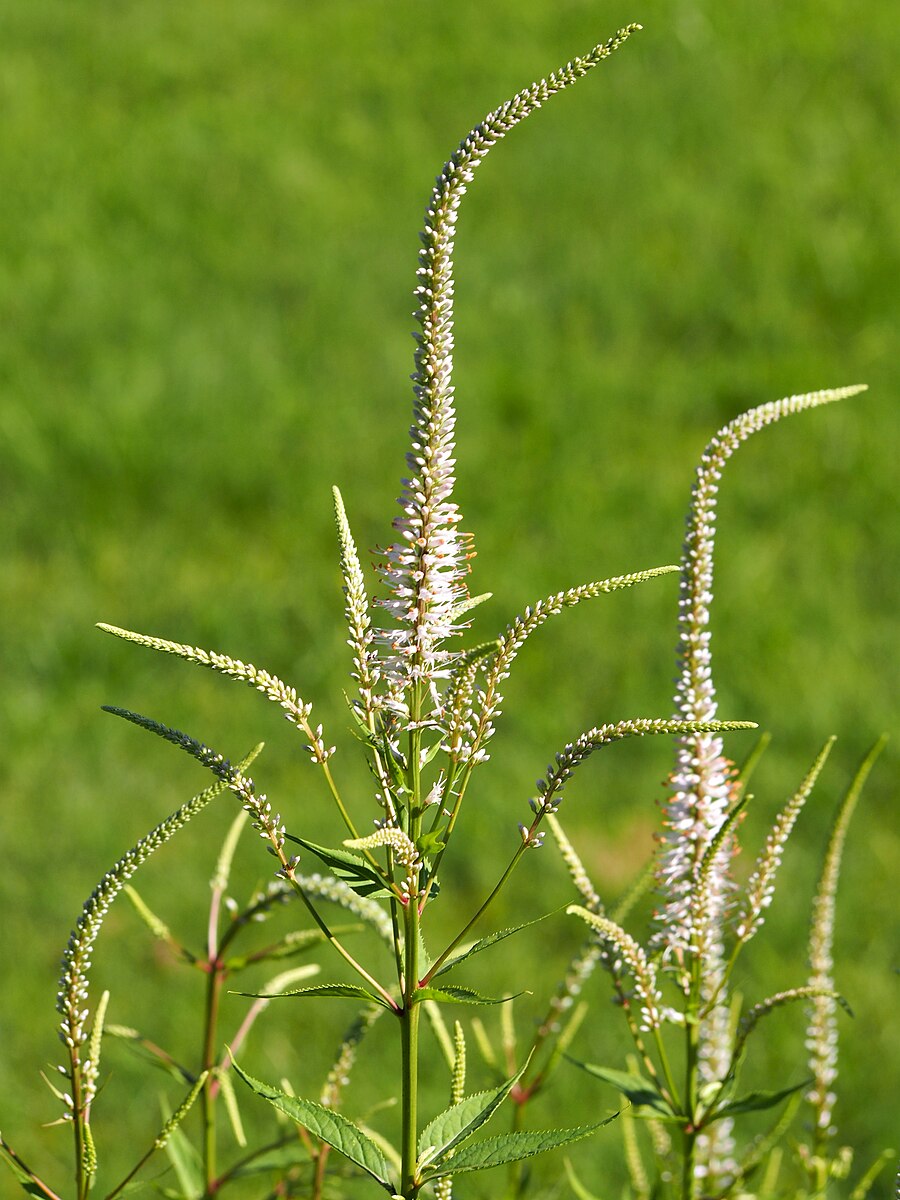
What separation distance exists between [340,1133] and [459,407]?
6.69m

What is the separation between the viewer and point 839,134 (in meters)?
9.98

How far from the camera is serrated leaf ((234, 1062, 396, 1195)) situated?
1667mm

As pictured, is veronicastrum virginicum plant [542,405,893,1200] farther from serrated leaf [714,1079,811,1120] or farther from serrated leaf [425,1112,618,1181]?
serrated leaf [425,1112,618,1181]

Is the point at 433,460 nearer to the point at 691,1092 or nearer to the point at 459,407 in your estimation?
the point at 691,1092

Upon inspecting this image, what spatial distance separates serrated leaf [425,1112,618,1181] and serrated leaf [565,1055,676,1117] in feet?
1.36

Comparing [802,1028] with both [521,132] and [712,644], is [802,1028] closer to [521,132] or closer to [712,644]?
[712,644]

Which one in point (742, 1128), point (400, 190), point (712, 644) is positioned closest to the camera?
point (742, 1128)

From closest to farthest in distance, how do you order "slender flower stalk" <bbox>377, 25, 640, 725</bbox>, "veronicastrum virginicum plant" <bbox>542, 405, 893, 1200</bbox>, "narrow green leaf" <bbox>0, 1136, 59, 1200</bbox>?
"slender flower stalk" <bbox>377, 25, 640, 725</bbox> → "narrow green leaf" <bbox>0, 1136, 59, 1200</bbox> → "veronicastrum virginicum plant" <bbox>542, 405, 893, 1200</bbox>

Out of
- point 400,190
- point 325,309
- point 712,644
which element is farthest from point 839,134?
point 712,644

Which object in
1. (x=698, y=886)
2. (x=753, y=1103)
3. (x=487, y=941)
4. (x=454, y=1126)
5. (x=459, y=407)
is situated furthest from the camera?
(x=459, y=407)

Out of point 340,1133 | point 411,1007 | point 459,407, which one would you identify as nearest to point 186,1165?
point 340,1133

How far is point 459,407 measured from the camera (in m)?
8.20

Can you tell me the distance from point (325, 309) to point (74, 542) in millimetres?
2318

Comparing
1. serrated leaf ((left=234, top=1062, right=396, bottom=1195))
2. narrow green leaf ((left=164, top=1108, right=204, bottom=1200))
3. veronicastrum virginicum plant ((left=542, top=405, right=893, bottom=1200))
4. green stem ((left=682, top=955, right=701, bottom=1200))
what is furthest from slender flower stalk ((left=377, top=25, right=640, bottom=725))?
narrow green leaf ((left=164, top=1108, right=204, bottom=1200))
